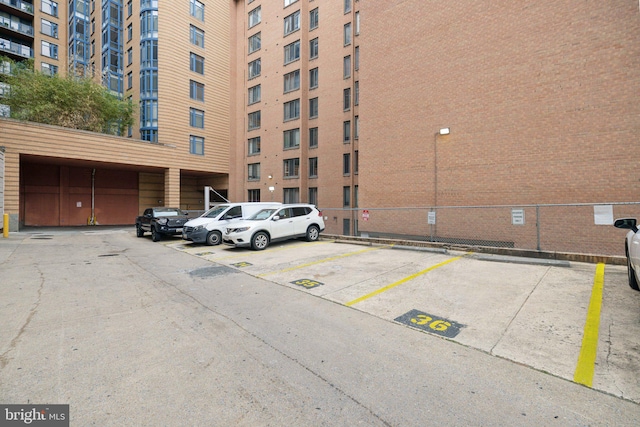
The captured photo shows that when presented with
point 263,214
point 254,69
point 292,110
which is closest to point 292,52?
point 292,110

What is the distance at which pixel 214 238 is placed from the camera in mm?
12875

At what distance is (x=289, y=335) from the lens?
390 centimetres

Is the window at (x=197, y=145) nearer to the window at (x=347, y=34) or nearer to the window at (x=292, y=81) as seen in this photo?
the window at (x=292, y=81)

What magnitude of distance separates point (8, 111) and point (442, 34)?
32417 mm

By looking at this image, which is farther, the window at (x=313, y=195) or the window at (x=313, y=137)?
the window at (x=313, y=137)

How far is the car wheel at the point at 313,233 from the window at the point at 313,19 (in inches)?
840

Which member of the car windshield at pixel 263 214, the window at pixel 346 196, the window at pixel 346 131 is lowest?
the car windshield at pixel 263 214

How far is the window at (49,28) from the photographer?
34719mm

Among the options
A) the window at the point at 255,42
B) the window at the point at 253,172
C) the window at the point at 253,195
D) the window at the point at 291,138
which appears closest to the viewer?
the window at the point at 291,138

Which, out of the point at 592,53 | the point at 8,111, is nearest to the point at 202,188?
the point at 8,111

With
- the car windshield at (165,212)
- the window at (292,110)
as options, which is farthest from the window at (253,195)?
the car windshield at (165,212)

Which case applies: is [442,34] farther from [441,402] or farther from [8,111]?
[8,111]

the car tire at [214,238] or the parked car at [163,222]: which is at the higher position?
the parked car at [163,222]

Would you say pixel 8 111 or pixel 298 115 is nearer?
pixel 8 111
